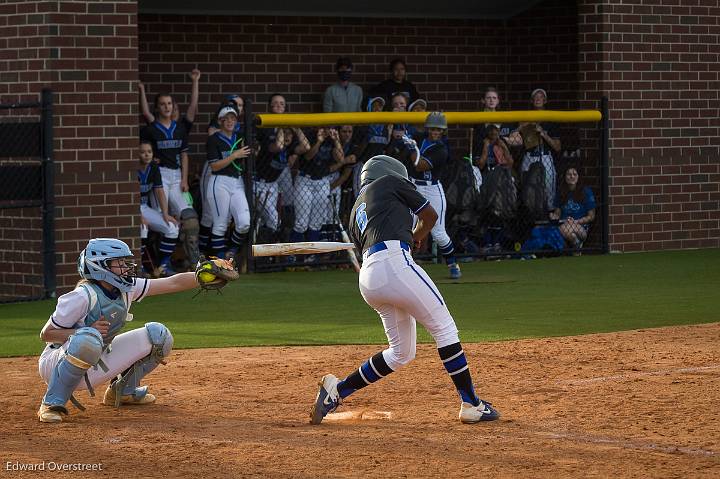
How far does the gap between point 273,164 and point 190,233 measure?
1461mm

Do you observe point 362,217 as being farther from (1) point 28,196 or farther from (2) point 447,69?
(2) point 447,69

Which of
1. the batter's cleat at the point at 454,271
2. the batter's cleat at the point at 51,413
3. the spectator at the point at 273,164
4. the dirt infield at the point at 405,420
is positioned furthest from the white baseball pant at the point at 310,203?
the batter's cleat at the point at 51,413

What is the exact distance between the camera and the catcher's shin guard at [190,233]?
1502 cm

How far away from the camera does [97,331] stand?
25.0 ft

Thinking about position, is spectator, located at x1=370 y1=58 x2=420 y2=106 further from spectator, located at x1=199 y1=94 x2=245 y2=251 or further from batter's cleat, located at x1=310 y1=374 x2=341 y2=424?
batter's cleat, located at x1=310 y1=374 x2=341 y2=424

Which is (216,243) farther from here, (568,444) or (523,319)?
(568,444)

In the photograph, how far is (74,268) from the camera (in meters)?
13.8

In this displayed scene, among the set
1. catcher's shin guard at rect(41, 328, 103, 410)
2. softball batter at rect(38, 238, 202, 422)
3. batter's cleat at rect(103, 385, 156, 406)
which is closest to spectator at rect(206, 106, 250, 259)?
batter's cleat at rect(103, 385, 156, 406)

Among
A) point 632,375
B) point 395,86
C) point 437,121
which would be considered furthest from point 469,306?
point 395,86

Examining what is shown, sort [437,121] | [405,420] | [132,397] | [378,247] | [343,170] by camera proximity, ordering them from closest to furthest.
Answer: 1. [378,247]
2. [405,420]
3. [132,397]
4. [437,121]
5. [343,170]

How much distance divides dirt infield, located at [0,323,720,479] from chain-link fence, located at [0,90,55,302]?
3812 millimetres

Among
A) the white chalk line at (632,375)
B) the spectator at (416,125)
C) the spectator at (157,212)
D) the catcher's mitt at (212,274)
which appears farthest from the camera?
the spectator at (416,125)

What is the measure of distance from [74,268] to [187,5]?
5475 millimetres

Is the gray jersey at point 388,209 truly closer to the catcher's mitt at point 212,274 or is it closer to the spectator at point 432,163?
the catcher's mitt at point 212,274
